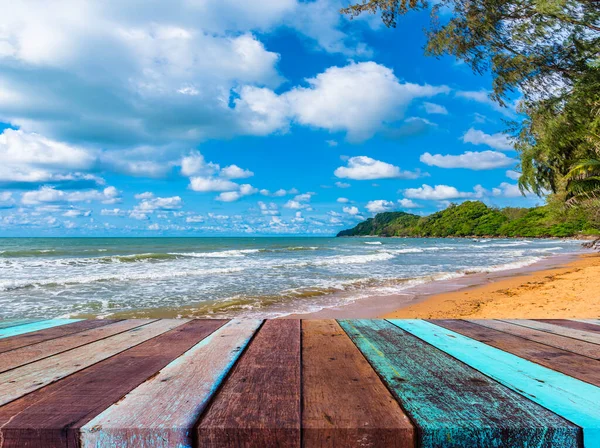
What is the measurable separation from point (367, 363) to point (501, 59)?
658 cm

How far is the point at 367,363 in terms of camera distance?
1.18m

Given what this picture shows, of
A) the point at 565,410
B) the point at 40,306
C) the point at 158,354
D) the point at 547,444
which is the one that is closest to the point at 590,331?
the point at 565,410

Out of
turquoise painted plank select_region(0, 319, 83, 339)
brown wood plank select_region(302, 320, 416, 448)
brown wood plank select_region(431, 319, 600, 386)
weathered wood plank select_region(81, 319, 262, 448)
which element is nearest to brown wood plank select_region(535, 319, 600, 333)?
brown wood plank select_region(431, 319, 600, 386)

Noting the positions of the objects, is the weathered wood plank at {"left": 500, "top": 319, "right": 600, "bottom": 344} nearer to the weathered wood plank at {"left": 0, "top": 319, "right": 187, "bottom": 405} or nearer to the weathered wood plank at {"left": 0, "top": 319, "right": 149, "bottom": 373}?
the weathered wood plank at {"left": 0, "top": 319, "right": 187, "bottom": 405}

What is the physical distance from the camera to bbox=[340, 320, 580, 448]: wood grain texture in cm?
69

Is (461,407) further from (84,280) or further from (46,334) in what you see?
(84,280)

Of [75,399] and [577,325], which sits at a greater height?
[75,399]

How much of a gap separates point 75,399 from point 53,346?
74cm

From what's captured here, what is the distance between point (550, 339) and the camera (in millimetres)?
1590

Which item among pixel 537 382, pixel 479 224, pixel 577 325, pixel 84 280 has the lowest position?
pixel 84 280

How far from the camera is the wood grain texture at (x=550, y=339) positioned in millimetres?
1387

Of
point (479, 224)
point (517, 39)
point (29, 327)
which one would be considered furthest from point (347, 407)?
point (479, 224)

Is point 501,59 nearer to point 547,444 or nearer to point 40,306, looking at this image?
point 547,444

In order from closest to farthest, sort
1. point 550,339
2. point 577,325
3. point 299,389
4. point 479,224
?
point 299,389 < point 550,339 < point 577,325 < point 479,224
